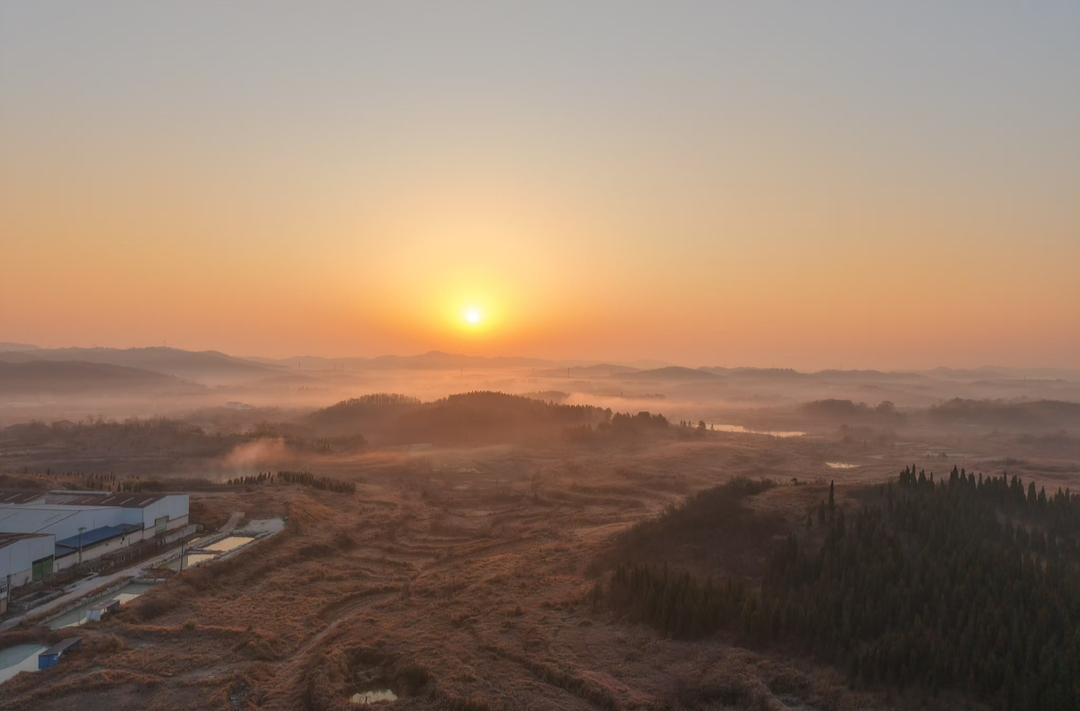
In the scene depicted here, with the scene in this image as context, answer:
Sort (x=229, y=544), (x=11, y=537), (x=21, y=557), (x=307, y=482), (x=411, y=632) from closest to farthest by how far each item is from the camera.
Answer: (x=411, y=632)
(x=21, y=557)
(x=11, y=537)
(x=229, y=544)
(x=307, y=482)

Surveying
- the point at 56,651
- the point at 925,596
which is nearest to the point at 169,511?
the point at 56,651

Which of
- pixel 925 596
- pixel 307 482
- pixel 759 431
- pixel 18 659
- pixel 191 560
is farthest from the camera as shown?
pixel 759 431

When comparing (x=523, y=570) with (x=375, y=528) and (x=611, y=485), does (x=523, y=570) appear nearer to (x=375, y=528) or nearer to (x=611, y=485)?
(x=375, y=528)

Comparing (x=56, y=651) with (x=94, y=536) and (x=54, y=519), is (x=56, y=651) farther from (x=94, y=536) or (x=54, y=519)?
(x=54, y=519)

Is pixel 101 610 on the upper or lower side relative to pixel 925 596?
lower

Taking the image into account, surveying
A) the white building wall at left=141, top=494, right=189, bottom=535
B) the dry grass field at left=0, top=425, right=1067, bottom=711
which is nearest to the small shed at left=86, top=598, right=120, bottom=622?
the dry grass field at left=0, top=425, right=1067, bottom=711

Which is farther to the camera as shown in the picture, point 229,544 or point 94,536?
point 229,544

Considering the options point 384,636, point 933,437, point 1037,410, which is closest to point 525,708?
point 384,636
